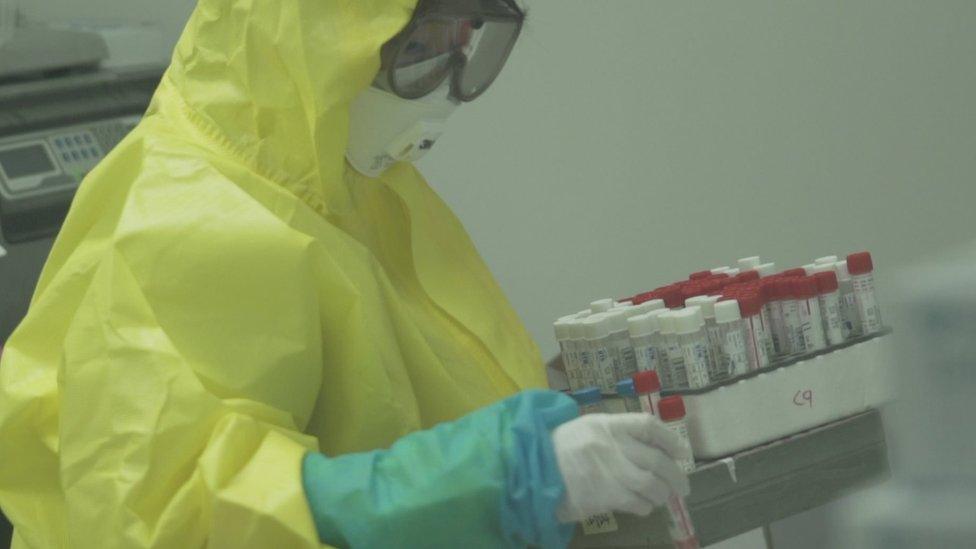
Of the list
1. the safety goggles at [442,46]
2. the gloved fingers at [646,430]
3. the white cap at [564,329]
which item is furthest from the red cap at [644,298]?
the gloved fingers at [646,430]

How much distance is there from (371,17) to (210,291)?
0.36 metres

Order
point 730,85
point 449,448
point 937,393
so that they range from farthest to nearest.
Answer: point 730,85 < point 449,448 < point 937,393

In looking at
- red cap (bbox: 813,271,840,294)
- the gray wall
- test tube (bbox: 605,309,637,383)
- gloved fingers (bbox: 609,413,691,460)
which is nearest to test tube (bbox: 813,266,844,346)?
red cap (bbox: 813,271,840,294)

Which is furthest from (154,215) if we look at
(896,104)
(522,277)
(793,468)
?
(896,104)

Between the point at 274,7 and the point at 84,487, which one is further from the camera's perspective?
the point at 274,7

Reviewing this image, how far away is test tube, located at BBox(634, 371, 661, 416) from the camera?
4.63 ft

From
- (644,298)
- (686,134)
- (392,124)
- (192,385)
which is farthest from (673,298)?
(686,134)

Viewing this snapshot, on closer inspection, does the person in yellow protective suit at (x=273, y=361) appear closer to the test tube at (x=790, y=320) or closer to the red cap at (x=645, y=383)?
the red cap at (x=645, y=383)

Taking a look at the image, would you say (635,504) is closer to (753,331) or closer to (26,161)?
(753,331)

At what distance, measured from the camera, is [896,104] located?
274 centimetres

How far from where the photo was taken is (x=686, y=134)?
8.86 ft

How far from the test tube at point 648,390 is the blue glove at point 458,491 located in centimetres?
16

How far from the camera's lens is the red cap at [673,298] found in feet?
5.46

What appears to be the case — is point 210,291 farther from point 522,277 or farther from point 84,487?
point 522,277
